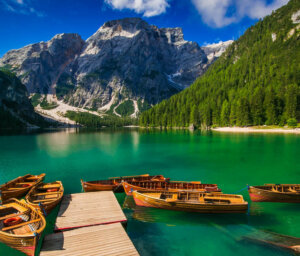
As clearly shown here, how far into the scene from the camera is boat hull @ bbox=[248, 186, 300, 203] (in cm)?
2122

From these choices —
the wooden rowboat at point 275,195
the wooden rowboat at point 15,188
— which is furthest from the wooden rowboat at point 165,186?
the wooden rowboat at point 15,188

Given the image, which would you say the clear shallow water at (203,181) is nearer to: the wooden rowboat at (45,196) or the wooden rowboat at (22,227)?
the wooden rowboat at (45,196)

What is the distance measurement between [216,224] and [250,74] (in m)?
202

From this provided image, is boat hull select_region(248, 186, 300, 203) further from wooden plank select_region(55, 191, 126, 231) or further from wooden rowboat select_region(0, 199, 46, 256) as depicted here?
wooden rowboat select_region(0, 199, 46, 256)

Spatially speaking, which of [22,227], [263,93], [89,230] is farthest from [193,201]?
[263,93]

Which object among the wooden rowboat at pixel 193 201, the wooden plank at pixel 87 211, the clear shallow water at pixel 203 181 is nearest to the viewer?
the clear shallow water at pixel 203 181

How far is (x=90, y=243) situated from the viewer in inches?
525

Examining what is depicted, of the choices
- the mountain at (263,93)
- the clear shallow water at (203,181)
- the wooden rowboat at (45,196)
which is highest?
the mountain at (263,93)

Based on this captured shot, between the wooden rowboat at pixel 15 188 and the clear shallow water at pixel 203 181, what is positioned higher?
the wooden rowboat at pixel 15 188

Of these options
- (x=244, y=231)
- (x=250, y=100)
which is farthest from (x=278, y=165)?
(x=250, y=100)

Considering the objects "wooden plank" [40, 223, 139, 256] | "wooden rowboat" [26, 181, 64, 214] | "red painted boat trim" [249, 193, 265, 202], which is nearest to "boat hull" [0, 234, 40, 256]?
"wooden plank" [40, 223, 139, 256]

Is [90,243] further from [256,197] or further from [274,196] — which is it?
[274,196]

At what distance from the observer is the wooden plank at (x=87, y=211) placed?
16422 mm

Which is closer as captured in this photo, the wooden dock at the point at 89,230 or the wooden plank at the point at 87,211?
the wooden dock at the point at 89,230
